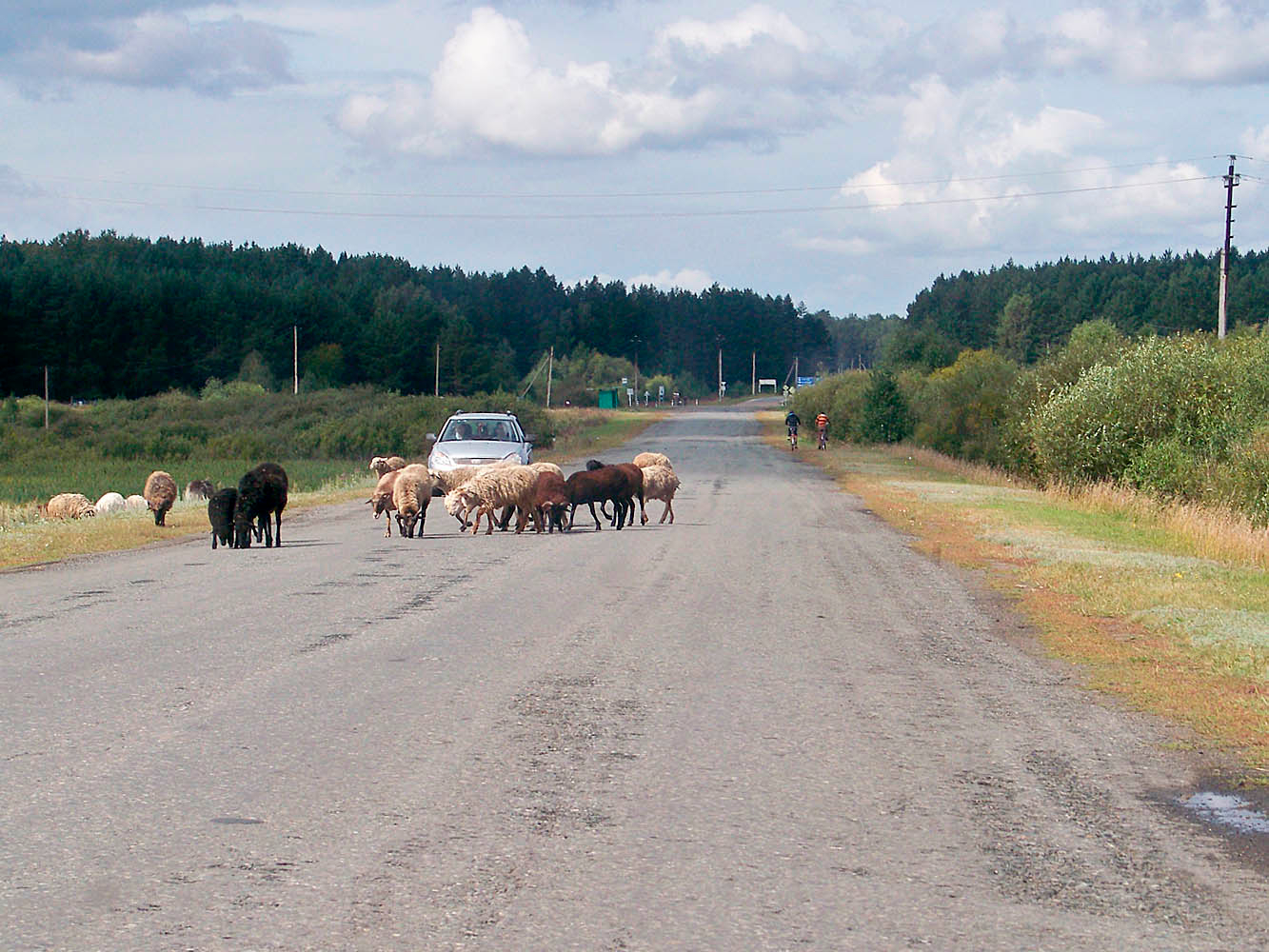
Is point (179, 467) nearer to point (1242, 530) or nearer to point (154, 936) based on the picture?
point (1242, 530)

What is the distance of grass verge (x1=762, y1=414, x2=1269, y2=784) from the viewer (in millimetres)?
10039

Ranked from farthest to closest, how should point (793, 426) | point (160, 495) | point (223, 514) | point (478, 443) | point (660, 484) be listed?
1. point (793, 426)
2. point (478, 443)
3. point (160, 495)
4. point (660, 484)
5. point (223, 514)

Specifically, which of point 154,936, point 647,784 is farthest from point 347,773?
point 154,936

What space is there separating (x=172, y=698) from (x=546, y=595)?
6009mm

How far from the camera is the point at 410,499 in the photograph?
21188mm

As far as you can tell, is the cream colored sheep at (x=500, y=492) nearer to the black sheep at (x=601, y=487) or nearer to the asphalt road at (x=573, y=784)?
the black sheep at (x=601, y=487)

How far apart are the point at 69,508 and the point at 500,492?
1405cm

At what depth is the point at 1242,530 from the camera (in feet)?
78.4

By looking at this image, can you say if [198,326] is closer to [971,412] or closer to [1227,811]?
[971,412]

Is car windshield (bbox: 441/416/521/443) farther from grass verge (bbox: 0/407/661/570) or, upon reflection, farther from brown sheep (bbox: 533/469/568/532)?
brown sheep (bbox: 533/469/568/532)

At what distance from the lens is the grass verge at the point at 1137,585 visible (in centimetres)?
1004

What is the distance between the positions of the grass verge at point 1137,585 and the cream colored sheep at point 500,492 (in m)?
6.49

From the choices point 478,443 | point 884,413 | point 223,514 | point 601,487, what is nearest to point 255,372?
point 884,413

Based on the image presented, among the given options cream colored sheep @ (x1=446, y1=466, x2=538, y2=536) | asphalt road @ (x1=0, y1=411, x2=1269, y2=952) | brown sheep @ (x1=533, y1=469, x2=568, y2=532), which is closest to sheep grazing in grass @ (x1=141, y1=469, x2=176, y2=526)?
cream colored sheep @ (x1=446, y1=466, x2=538, y2=536)
